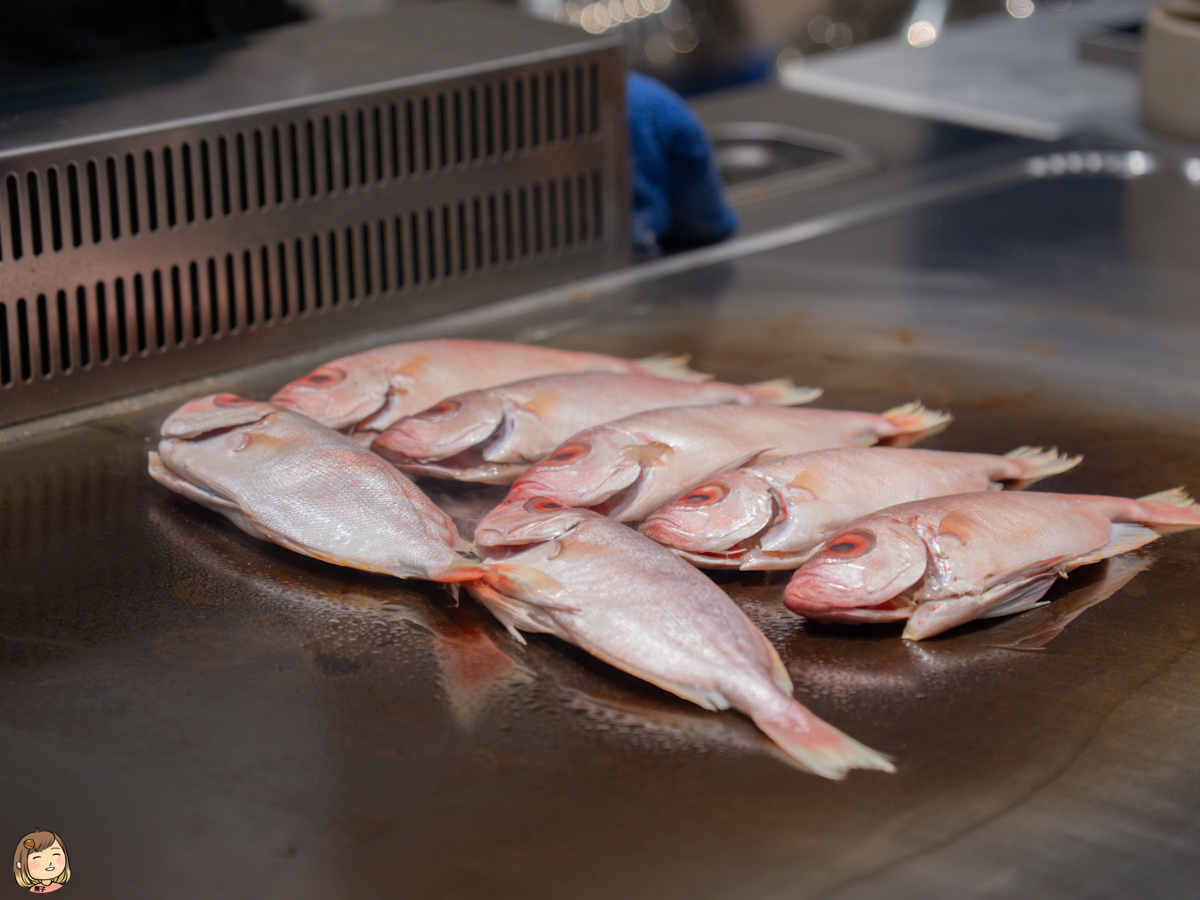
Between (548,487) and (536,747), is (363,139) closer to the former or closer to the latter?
(548,487)

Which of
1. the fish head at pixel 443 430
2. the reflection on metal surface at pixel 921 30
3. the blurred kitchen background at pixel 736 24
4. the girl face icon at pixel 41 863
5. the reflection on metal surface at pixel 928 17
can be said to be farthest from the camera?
the reflection on metal surface at pixel 928 17

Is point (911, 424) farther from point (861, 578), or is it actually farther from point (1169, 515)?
point (861, 578)

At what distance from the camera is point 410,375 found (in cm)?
178

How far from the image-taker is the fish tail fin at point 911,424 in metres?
1.77

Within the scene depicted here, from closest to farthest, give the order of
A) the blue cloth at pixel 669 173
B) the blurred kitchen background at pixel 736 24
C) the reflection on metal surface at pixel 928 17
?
the blue cloth at pixel 669 173 → the blurred kitchen background at pixel 736 24 → the reflection on metal surface at pixel 928 17

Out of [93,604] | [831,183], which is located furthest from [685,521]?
[831,183]

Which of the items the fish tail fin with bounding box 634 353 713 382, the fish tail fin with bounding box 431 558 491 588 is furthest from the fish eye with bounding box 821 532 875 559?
the fish tail fin with bounding box 634 353 713 382

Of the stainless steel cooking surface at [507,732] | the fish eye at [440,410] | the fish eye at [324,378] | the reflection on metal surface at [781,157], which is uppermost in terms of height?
the reflection on metal surface at [781,157]

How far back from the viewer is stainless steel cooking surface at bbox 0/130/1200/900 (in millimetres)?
1036

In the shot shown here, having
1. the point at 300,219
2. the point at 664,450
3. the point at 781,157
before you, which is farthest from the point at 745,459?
the point at 781,157

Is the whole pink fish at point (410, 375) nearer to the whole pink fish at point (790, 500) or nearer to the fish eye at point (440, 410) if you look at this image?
the fish eye at point (440, 410)

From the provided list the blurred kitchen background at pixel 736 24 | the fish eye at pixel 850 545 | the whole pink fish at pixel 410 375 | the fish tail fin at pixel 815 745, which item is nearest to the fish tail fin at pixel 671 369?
the whole pink fish at pixel 410 375

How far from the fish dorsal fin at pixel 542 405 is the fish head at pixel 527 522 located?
10.8 inches

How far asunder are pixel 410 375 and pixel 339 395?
4.2 inches
